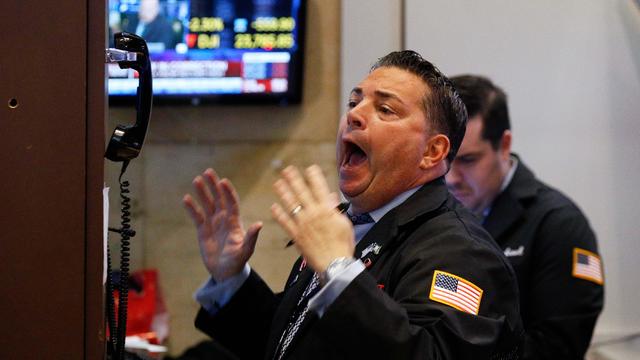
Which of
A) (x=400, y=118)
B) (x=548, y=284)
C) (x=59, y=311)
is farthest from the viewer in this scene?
(x=548, y=284)

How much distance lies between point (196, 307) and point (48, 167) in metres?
2.41

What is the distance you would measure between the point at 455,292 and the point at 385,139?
1.22ft

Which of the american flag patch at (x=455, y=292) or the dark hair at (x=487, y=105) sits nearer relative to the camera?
the american flag patch at (x=455, y=292)

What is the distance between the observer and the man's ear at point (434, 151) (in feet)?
5.54

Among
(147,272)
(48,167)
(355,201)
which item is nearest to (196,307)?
(147,272)

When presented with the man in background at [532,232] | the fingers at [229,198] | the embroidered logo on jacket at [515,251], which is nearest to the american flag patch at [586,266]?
the man in background at [532,232]

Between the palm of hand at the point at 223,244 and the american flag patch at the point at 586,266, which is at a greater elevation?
the palm of hand at the point at 223,244

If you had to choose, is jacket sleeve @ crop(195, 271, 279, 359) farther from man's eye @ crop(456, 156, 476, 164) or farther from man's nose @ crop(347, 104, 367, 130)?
man's eye @ crop(456, 156, 476, 164)

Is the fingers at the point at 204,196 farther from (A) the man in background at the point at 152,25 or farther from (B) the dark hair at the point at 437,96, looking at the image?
(A) the man in background at the point at 152,25

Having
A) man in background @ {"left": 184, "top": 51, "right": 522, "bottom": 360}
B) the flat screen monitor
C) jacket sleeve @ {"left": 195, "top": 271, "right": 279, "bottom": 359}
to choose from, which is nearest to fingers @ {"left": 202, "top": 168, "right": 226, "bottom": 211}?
man in background @ {"left": 184, "top": 51, "right": 522, "bottom": 360}

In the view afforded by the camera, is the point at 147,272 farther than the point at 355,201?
Yes

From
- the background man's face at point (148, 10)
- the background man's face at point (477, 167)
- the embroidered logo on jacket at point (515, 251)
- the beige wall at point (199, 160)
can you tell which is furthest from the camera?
the beige wall at point (199, 160)

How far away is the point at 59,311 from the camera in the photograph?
1.18 m

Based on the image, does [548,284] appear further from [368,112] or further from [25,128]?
[25,128]
